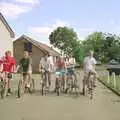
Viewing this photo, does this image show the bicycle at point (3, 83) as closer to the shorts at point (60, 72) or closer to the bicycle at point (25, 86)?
the bicycle at point (25, 86)

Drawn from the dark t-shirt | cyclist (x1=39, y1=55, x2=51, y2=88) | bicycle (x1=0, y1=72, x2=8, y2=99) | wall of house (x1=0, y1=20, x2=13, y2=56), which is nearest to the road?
bicycle (x1=0, y1=72, x2=8, y2=99)

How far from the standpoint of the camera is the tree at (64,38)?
132 m

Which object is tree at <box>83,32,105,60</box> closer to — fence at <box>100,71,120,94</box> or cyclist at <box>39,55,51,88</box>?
fence at <box>100,71,120,94</box>

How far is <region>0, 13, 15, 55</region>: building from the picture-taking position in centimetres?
4441

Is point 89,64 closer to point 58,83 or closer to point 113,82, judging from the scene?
point 58,83

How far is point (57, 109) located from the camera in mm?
14258

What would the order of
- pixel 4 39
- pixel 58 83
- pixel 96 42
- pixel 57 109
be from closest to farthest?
pixel 57 109 < pixel 58 83 < pixel 4 39 < pixel 96 42

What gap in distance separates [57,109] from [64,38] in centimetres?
12238

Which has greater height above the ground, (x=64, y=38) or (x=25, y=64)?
(x=64, y=38)

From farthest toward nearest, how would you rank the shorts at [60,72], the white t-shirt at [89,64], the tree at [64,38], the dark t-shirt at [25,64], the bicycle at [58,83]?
the tree at [64,38] → the shorts at [60,72] → the bicycle at [58,83] → the white t-shirt at [89,64] → the dark t-shirt at [25,64]

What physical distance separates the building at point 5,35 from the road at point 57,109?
2651 cm

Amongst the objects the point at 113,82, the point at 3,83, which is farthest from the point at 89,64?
the point at 113,82

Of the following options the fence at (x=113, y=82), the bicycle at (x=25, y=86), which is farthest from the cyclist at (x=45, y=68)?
the fence at (x=113, y=82)

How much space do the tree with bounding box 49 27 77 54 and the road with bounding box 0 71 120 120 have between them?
367 ft
